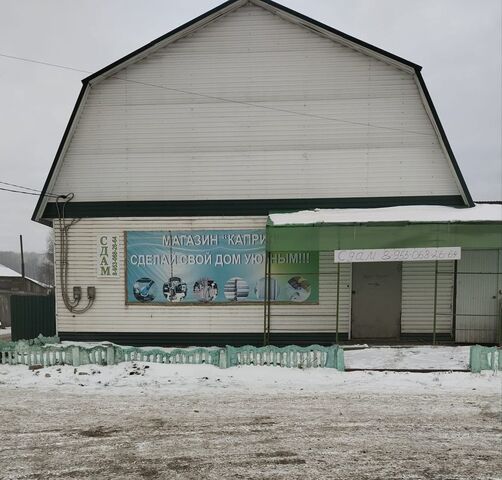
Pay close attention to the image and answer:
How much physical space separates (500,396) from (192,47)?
35.7 ft

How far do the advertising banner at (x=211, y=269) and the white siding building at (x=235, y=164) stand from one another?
2.5 inches

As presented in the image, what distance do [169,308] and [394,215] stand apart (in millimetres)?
6633

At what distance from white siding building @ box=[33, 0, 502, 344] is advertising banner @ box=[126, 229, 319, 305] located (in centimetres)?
6

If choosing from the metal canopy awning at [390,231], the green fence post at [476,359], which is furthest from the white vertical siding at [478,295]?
the green fence post at [476,359]

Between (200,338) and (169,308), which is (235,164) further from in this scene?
(200,338)

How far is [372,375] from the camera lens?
293 inches

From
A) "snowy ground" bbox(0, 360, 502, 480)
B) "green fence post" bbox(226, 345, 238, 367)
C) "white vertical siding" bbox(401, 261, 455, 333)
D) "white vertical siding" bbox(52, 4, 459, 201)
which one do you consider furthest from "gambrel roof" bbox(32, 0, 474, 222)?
"snowy ground" bbox(0, 360, 502, 480)

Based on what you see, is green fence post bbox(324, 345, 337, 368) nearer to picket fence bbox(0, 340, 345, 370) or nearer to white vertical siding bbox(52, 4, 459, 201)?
picket fence bbox(0, 340, 345, 370)

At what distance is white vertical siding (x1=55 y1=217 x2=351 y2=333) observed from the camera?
33.2ft

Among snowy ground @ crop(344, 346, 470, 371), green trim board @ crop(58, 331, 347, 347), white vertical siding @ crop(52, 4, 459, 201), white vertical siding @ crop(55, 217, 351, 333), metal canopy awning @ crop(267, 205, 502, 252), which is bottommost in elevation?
green trim board @ crop(58, 331, 347, 347)

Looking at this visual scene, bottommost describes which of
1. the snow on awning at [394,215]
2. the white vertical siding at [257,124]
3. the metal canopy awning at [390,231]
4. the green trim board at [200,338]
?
the green trim board at [200,338]

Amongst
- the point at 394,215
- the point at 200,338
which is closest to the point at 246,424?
the point at 200,338

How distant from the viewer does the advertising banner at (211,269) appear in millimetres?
10117

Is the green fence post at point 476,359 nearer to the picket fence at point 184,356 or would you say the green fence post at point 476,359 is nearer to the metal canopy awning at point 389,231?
the metal canopy awning at point 389,231
